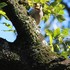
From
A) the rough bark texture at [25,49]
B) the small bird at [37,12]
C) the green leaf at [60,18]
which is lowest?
the rough bark texture at [25,49]

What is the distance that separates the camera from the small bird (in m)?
2.32

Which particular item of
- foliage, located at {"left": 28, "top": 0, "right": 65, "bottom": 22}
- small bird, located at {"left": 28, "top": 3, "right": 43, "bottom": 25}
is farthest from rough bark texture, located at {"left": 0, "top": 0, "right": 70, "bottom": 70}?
foliage, located at {"left": 28, "top": 0, "right": 65, "bottom": 22}

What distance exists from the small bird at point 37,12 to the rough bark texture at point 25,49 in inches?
3.6

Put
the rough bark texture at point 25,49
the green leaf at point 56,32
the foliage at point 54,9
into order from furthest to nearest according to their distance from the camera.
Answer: the foliage at point 54,9 < the green leaf at point 56,32 < the rough bark texture at point 25,49

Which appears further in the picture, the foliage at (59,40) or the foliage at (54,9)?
the foliage at (54,9)

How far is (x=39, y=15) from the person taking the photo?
2311 mm

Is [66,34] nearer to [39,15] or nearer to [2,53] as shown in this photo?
[39,15]

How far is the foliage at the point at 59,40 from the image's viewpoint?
2.27 meters

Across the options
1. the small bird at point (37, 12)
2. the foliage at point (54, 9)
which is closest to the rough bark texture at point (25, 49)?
the small bird at point (37, 12)

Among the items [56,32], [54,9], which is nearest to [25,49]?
[56,32]

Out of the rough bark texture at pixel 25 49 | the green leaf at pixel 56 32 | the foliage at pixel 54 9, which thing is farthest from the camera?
the foliage at pixel 54 9

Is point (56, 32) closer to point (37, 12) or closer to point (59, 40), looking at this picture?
point (59, 40)

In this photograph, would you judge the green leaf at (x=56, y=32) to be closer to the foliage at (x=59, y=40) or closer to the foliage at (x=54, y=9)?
the foliage at (x=59, y=40)

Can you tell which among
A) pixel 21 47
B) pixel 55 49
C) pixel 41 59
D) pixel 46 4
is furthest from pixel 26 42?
pixel 46 4
